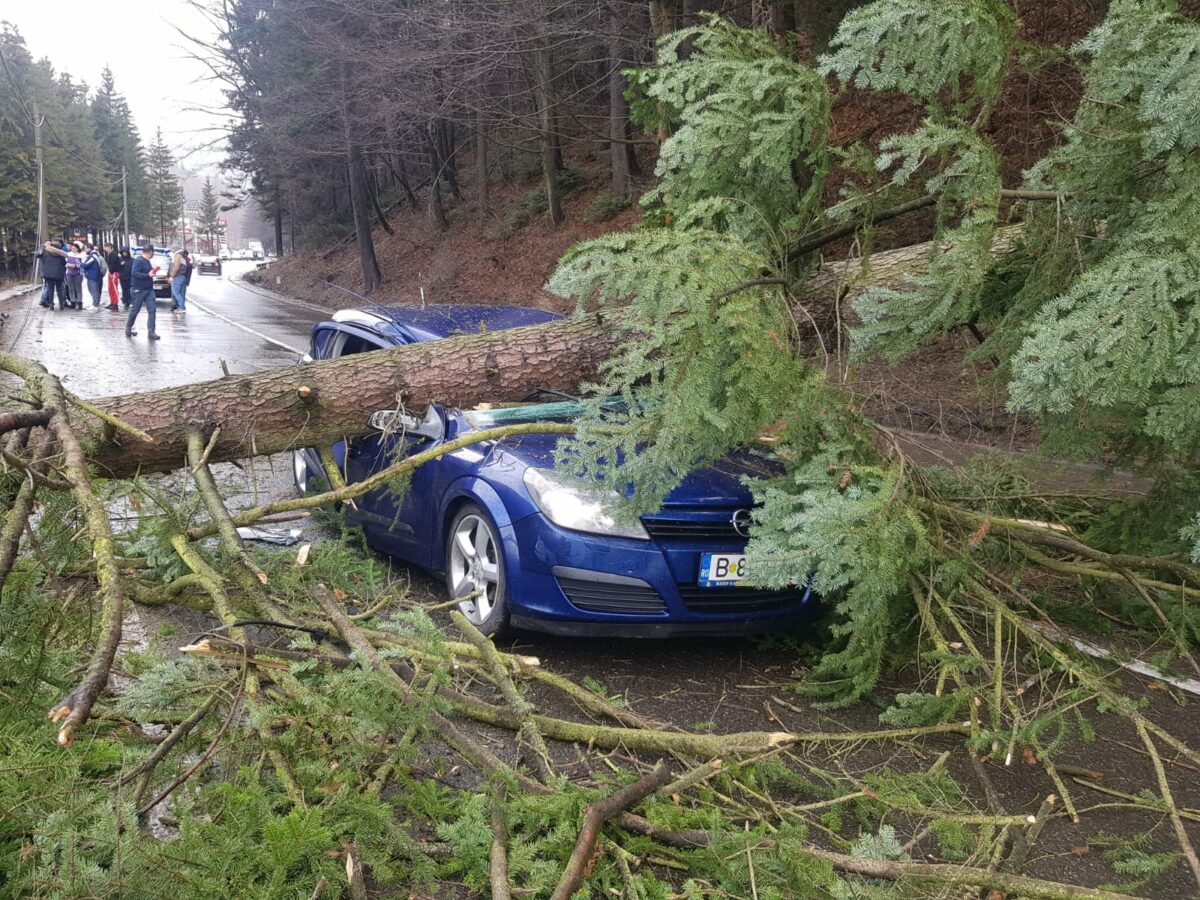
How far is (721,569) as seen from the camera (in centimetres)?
418

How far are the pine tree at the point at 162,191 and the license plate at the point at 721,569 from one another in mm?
110952

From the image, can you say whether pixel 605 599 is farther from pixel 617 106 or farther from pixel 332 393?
pixel 617 106

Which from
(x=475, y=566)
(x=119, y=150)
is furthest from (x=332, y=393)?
(x=119, y=150)

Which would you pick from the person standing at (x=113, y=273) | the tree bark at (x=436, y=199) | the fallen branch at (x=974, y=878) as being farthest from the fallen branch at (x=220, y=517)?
the tree bark at (x=436, y=199)

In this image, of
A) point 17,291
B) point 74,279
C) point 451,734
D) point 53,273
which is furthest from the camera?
point 17,291

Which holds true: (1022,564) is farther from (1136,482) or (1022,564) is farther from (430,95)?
(430,95)

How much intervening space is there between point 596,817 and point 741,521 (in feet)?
6.43

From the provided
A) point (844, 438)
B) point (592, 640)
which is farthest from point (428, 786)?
point (844, 438)

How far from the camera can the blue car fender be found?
14.1ft

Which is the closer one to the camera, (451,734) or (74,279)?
(451,734)

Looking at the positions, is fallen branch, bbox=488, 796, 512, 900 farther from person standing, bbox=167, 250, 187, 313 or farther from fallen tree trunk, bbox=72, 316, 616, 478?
person standing, bbox=167, 250, 187, 313

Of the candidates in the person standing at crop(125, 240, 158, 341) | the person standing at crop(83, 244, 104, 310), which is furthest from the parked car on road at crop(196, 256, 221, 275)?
the person standing at crop(125, 240, 158, 341)

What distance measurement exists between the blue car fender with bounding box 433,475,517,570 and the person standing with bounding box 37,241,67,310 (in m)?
24.9

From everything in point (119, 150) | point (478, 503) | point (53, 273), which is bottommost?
point (478, 503)
